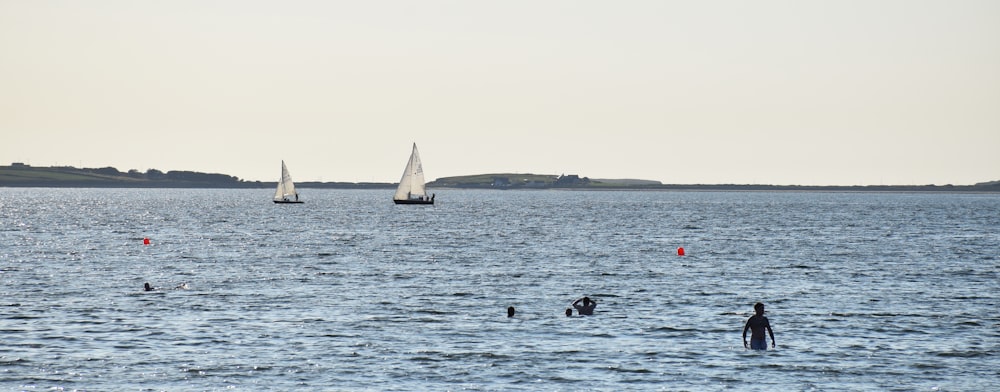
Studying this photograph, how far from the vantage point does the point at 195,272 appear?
3127 inches

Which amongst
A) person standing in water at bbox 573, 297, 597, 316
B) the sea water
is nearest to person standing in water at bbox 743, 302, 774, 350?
the sea water

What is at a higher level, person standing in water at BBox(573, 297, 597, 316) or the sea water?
person standing in water at BBox(573, 297, 597, 316)

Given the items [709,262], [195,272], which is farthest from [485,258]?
[195,272]

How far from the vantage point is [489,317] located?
2179 inches

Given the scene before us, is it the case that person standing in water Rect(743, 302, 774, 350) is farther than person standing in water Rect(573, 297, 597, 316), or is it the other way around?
person standing in water Rect(573, 297, 597, 316)

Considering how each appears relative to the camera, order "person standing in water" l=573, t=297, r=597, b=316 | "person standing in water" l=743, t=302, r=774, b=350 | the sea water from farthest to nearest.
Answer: "person standing in water" l=573, t=297, r=597, b=316, "person standing in water" l=743, t=302, r=774, b=350, the sea water

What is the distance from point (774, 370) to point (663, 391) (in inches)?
224

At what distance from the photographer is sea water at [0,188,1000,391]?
40.8m

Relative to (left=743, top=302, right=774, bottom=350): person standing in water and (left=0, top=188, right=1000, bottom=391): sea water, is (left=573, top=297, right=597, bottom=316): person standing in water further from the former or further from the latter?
(left=743, top=302, right=774, bottom=350): person standing in water

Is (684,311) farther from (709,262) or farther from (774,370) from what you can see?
(709,262)

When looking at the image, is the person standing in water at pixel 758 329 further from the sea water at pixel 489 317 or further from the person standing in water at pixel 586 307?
the person standing in water at pixel 586 307

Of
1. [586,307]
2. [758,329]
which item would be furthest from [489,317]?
[758,329]

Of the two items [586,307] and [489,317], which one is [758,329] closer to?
[586,307]

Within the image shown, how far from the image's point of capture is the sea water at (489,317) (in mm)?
40750
